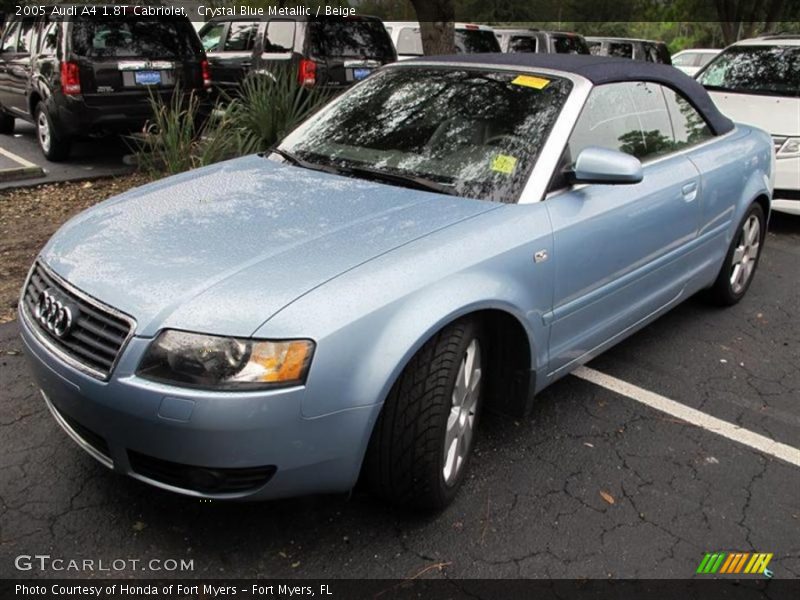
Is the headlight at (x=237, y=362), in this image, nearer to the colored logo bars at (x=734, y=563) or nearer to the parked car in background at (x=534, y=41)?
the colored logo bars at (x=734, y=563)

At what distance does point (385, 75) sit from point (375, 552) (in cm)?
250

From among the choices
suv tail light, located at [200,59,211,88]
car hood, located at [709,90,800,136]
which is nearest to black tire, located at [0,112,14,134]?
suv tail light, located at [200,59,211,88]

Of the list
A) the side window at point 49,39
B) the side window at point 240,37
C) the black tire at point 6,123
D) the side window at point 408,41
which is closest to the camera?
the side window at point 49,39

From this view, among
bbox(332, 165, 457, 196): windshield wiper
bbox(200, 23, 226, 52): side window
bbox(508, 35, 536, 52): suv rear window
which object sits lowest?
bbox(508, 35, 536, 52): suv rear window

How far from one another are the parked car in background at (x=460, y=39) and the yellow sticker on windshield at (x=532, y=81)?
8979mm

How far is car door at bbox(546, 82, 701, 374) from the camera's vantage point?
304 cm

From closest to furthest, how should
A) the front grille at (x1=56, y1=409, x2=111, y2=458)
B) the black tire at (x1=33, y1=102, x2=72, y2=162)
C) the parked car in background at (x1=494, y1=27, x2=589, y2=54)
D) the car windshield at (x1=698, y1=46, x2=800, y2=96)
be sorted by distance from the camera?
1. the front grille at (x1=56, y1=409, x2=111, y2=458)
2. the car windshield at (x1=698, y1=46, x2=800, y2=96)
3. the black tire at (x1=33, y1=102, x2=72, y2=162)
4. the parked car in background at (x1=494, y1=27, x2=589, y2=54)

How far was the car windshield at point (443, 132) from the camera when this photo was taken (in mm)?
3102

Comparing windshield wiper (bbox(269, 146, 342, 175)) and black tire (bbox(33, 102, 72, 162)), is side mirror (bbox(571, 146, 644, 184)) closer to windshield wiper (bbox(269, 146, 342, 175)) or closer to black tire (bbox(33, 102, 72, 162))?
windshield wiper (bbox(269, 146, 342, 175))

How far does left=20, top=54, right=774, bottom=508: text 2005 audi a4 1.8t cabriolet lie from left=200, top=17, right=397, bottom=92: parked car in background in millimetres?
5993

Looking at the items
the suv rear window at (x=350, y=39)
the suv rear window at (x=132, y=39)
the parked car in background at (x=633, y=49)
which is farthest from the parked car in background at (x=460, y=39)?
the suv rear window at (x=132, y=39)

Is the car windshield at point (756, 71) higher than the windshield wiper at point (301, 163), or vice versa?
the windshield wiper at point (301, 163)

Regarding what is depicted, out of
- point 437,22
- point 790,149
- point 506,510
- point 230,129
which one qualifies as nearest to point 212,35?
point 437,22
